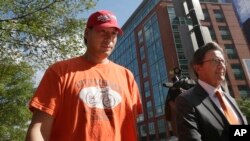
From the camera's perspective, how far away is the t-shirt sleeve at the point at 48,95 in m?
2.20

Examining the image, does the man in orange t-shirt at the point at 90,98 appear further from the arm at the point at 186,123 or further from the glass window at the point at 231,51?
the glass window at the point at 231,51

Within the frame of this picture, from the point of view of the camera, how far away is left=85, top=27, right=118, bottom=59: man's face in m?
2.59

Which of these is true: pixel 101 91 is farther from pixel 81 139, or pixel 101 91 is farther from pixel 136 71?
pixel 136 71

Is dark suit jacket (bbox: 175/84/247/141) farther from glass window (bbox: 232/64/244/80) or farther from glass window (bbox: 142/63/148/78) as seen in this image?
glass window (bbox: 142/63/148/78)

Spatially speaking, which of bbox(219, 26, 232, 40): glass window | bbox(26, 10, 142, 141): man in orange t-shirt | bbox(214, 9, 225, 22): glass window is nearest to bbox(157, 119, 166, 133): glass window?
bbox(219, 26, 232, 40): glass window

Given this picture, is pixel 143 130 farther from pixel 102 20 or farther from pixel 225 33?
pixel 102 20

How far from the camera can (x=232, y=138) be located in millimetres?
2834

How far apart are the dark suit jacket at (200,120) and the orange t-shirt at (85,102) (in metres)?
0.53

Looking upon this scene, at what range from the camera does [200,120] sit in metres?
2.90

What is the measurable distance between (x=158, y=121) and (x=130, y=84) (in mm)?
53063

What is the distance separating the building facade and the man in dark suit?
46079mm

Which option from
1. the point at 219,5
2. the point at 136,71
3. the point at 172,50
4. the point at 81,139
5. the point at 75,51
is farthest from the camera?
the point at 136,71

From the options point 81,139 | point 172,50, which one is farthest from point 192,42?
point 172,50

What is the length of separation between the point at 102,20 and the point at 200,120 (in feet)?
4.19
